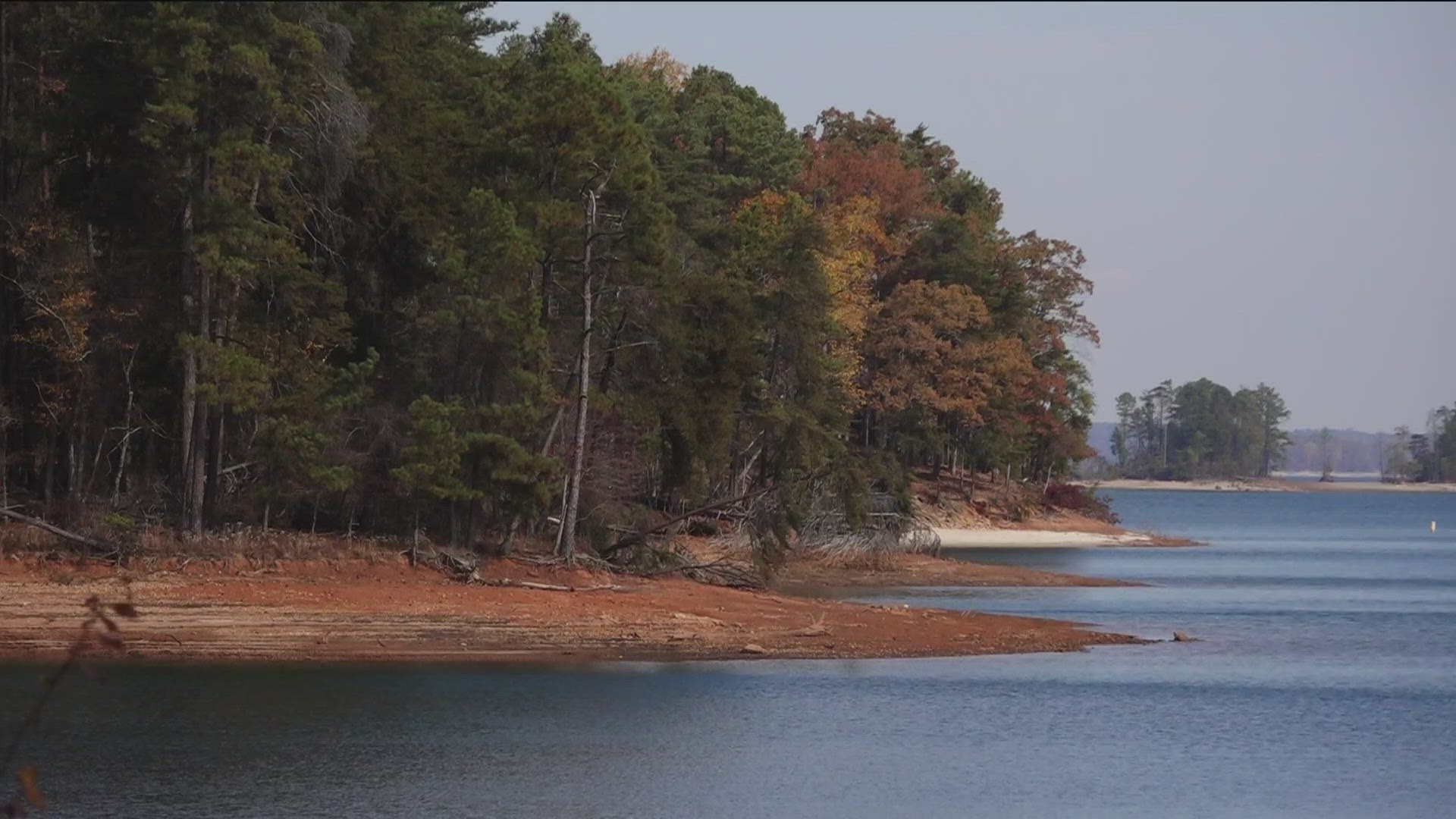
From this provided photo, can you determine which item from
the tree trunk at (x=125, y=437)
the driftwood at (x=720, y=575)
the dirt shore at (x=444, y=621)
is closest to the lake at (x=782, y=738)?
the dirt shore at (x=444, y=621)

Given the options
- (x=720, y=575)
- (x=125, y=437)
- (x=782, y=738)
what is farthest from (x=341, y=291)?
(x=782, y=738)

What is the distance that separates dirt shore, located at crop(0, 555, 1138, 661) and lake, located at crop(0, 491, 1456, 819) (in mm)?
911

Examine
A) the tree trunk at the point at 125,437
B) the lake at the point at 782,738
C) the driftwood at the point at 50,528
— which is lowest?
the lake at the point at 782,738

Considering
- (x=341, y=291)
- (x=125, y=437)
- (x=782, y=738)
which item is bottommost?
(x=782, y=738)

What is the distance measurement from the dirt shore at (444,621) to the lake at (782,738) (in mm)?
911

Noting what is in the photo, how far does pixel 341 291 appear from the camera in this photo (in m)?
32.9

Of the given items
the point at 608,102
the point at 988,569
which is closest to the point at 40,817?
the point at 608,102

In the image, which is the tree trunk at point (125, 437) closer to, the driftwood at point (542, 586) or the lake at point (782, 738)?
the lake at point (782, 738)

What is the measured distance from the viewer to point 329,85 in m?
31.8

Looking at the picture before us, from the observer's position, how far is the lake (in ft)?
62.4

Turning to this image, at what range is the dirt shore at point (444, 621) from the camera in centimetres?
2731

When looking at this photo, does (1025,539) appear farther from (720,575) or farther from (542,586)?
(542,586)

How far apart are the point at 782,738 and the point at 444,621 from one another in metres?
8.62

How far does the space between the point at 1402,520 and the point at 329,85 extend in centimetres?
11852
